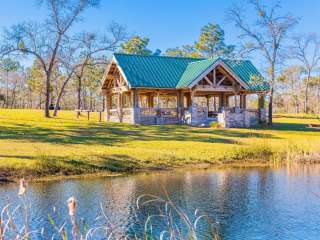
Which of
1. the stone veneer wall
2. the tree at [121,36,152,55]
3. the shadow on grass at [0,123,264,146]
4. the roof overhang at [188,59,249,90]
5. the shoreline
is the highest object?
the tree at [121,36,152,55]

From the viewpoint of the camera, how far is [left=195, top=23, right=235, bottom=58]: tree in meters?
70.4

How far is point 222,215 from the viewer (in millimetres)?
13000

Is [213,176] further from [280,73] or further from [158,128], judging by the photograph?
[280,73]

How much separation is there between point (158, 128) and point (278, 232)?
76.7 feet

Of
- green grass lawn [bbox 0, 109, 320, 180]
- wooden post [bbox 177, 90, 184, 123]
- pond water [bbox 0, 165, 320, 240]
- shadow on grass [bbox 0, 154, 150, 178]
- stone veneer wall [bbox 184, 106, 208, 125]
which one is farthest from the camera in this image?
wooden post [bbox 177, 90, 184, 123]

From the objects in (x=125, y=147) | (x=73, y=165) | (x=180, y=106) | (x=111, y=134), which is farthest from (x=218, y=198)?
(x=180, y=106)

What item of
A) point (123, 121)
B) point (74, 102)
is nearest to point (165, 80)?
point (123, 121)

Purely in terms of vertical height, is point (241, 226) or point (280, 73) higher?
point (280, 73)

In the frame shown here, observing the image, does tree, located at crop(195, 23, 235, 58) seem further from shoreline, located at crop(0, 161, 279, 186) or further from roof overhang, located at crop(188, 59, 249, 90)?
shoreline, located at crop(0, 161, 279, 186)

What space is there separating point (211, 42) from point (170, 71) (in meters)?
31.6

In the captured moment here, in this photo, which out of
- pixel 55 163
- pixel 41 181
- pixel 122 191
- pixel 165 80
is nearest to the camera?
pixel 122 191

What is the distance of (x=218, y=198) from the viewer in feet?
50.6

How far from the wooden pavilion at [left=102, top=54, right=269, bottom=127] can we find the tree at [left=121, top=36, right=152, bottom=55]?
25.8 metres

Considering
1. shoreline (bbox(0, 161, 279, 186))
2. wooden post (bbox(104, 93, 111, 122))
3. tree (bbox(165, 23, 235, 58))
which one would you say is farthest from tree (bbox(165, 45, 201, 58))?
shoreline (bbox(0, 161, 279, 186))
